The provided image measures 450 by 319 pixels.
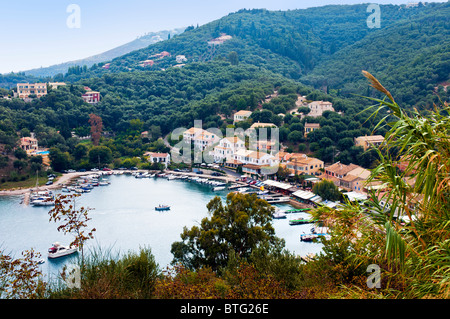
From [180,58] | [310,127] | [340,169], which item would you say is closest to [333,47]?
[180,58]

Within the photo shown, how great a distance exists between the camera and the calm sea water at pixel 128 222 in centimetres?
918

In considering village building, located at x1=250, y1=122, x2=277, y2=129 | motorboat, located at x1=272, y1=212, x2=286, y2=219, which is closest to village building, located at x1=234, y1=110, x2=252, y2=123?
village building, located at x1=250, y1=122, x2=277, y2=129

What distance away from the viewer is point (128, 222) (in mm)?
11125

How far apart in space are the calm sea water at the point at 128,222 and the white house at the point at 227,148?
8.31ft

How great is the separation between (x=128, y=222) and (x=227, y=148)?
747cm

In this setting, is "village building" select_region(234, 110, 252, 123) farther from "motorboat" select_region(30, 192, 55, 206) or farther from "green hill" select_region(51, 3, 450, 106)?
"motorboat" select_region(30, 192, 55, 206)

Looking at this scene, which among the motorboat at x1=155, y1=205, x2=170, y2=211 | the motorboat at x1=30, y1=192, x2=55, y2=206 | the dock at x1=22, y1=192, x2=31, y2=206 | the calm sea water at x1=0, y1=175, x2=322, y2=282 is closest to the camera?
the calm sea water at x1=0, y1=175, x2=322, y2=282

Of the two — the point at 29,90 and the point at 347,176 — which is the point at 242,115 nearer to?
the point at 347,176

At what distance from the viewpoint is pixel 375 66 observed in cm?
2908

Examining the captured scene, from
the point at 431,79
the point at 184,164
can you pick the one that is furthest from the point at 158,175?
the point at 431,79

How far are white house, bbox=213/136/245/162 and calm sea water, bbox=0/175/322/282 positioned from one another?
253cm

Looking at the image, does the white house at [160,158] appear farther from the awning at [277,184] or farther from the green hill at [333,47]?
the green hill at [333,47]

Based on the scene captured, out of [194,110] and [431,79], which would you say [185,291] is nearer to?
[194,110]

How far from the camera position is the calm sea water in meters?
9.18
